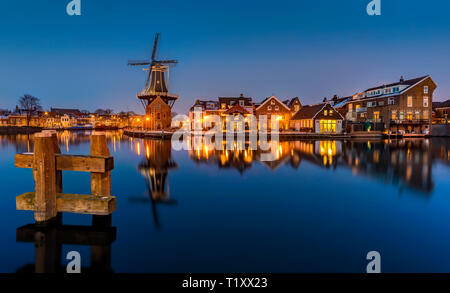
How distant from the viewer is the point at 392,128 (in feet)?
165

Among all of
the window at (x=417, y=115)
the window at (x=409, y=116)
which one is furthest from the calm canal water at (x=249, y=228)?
the window at (x=417, y=115)

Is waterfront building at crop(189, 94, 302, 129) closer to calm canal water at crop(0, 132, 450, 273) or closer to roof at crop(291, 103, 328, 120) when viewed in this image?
roof at crop(291, 103, 328, 120)

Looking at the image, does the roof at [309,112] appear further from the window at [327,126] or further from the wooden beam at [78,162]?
the wooden beam at [78,162]

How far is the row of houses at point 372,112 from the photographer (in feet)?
157

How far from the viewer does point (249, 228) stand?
6898 millimetres

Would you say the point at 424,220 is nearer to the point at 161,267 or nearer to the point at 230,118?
the point at 161,267

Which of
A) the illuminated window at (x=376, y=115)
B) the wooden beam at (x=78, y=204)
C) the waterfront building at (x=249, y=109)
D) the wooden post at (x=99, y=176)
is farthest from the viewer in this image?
the waterfront building at (x=249, y=109)

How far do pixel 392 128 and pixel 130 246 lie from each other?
184 ft

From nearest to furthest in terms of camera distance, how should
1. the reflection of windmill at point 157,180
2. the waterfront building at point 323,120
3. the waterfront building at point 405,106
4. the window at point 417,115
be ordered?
the reflection of windmill at point 157,180
the waterfront building at point 405,106
the window at point 417,115
the waterfront building at point 323,120

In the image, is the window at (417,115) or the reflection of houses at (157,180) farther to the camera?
the window at (417,115)

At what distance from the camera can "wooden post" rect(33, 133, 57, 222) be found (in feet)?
19.0

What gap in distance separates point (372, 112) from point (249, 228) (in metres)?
54.0
